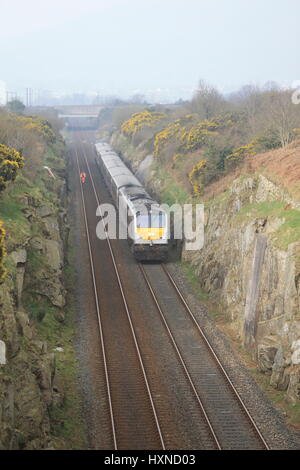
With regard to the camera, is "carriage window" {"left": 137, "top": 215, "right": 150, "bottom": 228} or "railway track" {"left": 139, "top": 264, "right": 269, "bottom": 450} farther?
"carriage window" {"left": 137, "top": 215, "right": 150, "bottom": 228}

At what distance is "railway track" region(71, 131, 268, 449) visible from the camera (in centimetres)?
1834

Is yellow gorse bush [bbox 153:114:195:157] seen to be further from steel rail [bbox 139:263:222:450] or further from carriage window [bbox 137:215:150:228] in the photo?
steel rail [bbox 139:263:222:450]

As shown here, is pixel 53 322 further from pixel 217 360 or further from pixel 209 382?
pixel 209 382

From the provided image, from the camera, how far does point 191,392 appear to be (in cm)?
2141

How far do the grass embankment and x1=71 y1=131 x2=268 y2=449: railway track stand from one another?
1.28 metres

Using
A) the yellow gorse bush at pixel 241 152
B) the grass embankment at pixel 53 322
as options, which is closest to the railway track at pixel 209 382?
the grass embankment at pixel 53 322

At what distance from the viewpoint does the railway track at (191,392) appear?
18.3 meters

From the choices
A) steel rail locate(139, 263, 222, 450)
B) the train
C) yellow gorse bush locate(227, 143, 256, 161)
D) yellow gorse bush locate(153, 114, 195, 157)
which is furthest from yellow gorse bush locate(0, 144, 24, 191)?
yellow gorse bush locate(153, 114, 195, 157)

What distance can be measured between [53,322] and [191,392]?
808 centimetres

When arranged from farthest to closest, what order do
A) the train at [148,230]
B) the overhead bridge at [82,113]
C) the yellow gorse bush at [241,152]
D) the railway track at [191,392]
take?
the overhead bridge at [82,113], the yellow gorse bush at [241,152], the train at [148,230], the railway track at [191,392]

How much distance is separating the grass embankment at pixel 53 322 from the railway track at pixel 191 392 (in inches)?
50.4

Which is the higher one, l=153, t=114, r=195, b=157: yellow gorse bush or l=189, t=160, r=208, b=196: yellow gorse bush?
l=153, t=114, r=195, b=157: yellow gorse bush

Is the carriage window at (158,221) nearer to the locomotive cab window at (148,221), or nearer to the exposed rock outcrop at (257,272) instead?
the locomotive cab window at (148,221)
